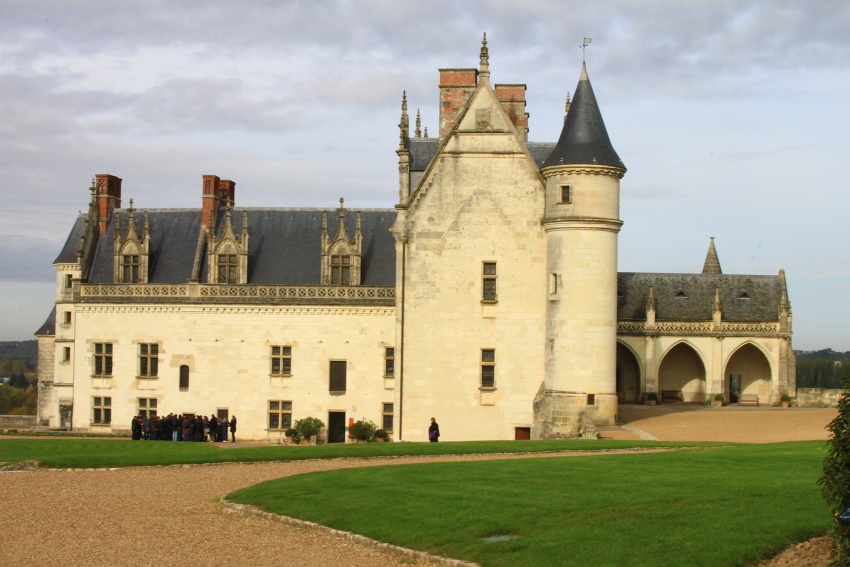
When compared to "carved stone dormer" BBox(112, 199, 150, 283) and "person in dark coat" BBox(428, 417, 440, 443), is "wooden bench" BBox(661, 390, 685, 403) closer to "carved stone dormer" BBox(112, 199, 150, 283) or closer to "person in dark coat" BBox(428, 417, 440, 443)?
"person in dark coat" BBox(428, 417, 440, 443)

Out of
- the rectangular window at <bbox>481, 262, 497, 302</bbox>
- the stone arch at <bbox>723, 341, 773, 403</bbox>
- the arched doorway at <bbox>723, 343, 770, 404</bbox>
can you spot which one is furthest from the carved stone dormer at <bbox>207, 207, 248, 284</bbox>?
the arched doorway at <bbox>723, 343, 770, 404</bbox>

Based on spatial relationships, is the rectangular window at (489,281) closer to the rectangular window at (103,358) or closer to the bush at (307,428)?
the bush at (307,428)

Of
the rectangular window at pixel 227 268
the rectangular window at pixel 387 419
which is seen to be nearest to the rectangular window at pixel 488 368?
the rectangular window at pixel 387 419

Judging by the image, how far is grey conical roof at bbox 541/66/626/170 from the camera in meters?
28.5

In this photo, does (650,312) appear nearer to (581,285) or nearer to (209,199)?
(581,285)

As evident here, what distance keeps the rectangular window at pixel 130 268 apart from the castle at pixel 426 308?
3.5 inches

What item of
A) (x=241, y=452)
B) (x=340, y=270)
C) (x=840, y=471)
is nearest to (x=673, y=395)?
(x=340, y=270)

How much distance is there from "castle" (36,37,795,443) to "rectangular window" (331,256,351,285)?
0.10 m

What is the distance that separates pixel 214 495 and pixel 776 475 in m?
8.71

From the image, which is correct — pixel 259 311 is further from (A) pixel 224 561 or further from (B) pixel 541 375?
(A) pixel 224 561

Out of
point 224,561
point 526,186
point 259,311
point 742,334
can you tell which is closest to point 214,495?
point 224,561

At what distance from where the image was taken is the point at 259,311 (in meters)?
35.2

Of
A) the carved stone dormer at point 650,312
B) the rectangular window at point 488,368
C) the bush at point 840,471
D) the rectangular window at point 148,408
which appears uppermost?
the carved stone dormer at point 650,312

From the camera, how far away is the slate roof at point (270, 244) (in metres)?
36.3
